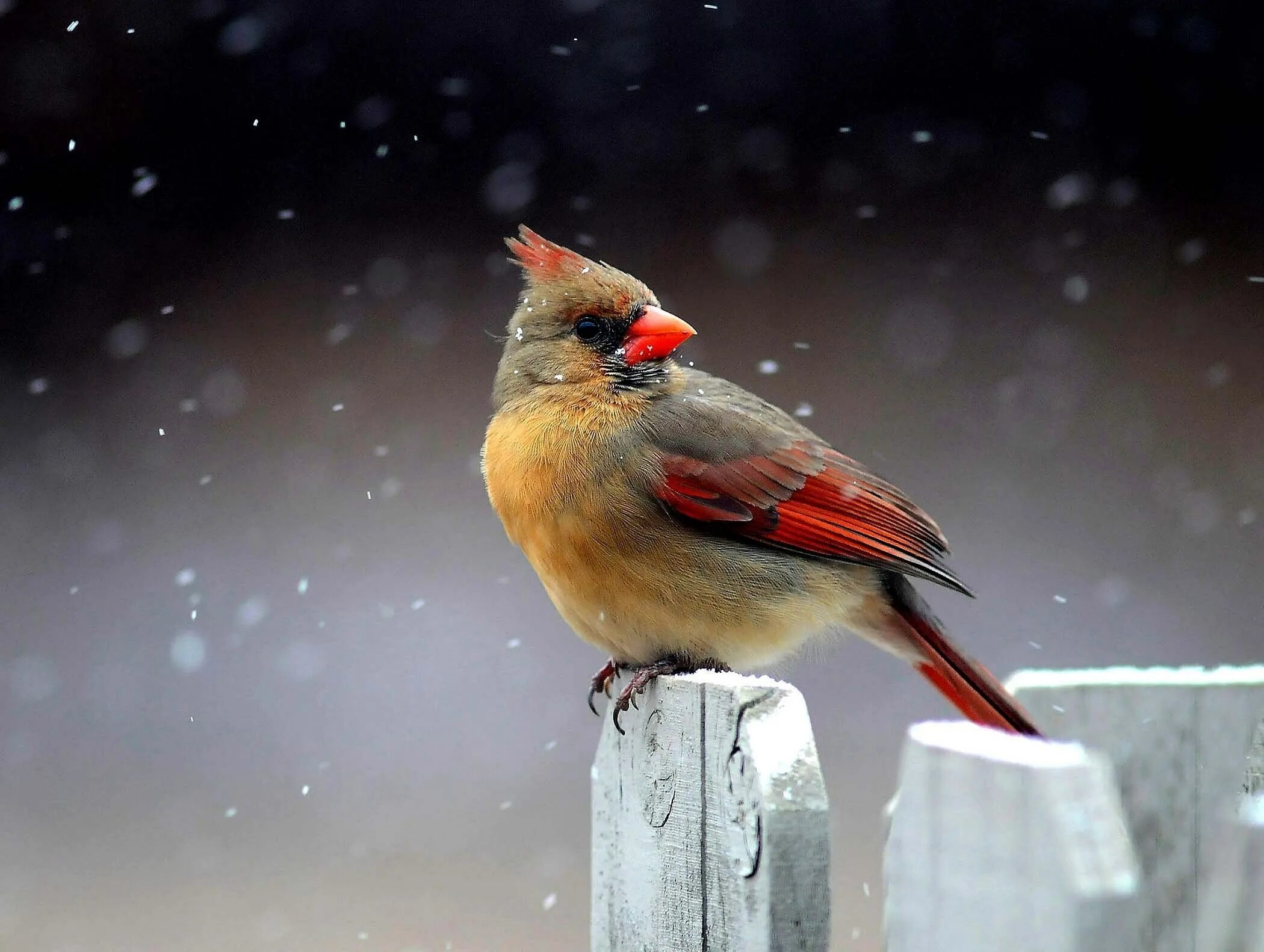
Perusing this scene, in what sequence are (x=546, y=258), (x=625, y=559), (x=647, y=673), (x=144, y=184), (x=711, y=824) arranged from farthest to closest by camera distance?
(x=144, y=184) → (x=546, y=258) → (x=625, y=559) → (x=647, y=673) → (x=711, y=824)

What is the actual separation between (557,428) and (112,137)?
71.2 inches

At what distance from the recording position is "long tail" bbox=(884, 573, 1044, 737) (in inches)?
82.9

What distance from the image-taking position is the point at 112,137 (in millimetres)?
3500

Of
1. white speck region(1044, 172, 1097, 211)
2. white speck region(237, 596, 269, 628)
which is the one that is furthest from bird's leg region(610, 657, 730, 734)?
white speck region(1044, 172, 1097, 211)

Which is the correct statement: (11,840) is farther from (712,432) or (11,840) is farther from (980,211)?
(980,211)

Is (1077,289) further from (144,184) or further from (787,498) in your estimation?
(144,184)

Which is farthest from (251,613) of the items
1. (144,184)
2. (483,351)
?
(144,184)

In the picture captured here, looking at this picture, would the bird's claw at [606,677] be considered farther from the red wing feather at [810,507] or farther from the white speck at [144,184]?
the white speck at [144,184]

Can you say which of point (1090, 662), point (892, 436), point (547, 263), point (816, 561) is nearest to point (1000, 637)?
point (1090, 662)

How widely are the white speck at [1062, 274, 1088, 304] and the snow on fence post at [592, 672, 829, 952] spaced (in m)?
2.62

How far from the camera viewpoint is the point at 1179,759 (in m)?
1.39

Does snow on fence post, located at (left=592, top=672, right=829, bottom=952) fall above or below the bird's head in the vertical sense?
below

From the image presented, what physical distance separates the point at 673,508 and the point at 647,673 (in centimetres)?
44

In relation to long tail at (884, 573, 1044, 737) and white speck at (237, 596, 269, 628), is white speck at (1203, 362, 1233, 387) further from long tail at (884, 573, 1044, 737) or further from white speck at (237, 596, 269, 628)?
white speck at (237, 596, 269, 628)
